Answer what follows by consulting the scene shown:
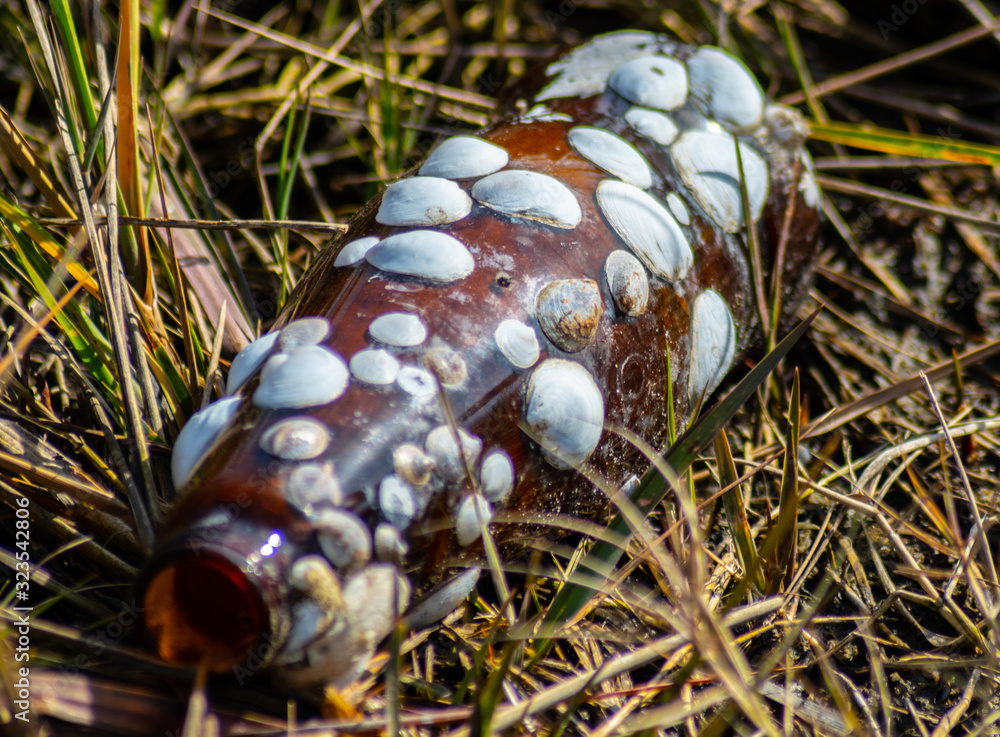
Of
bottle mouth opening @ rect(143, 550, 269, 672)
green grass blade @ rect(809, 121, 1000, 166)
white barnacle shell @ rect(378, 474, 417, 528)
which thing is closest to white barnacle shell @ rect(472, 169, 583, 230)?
white barnacle shell @ rect(378, 474, 417, 528)

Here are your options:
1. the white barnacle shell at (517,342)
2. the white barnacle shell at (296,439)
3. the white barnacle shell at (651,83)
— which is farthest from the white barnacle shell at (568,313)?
the white barnacle shell at (651,83)

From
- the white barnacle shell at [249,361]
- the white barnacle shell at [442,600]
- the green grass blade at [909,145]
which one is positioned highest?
the white barnacle shell at [249,361]

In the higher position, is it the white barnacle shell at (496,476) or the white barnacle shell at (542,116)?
the white barnacle shell at (542,116)

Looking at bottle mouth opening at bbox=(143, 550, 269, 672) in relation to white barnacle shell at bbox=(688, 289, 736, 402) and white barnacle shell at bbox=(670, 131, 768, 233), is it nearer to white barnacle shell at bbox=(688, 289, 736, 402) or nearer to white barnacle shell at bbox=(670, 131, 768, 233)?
white barnacle shell at bbox=(688, 289, 736, 402)

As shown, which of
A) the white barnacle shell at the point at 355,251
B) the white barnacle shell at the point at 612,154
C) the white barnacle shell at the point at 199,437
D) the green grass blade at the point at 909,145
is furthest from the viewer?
the green grass blade at the point at 909,145

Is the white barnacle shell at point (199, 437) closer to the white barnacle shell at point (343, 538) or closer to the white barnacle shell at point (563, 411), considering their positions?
the white barnacle shell at point (343, 538)

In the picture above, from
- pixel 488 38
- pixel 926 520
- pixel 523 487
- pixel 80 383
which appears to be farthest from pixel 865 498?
pixel 488 38

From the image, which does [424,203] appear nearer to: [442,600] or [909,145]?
[442,600]
